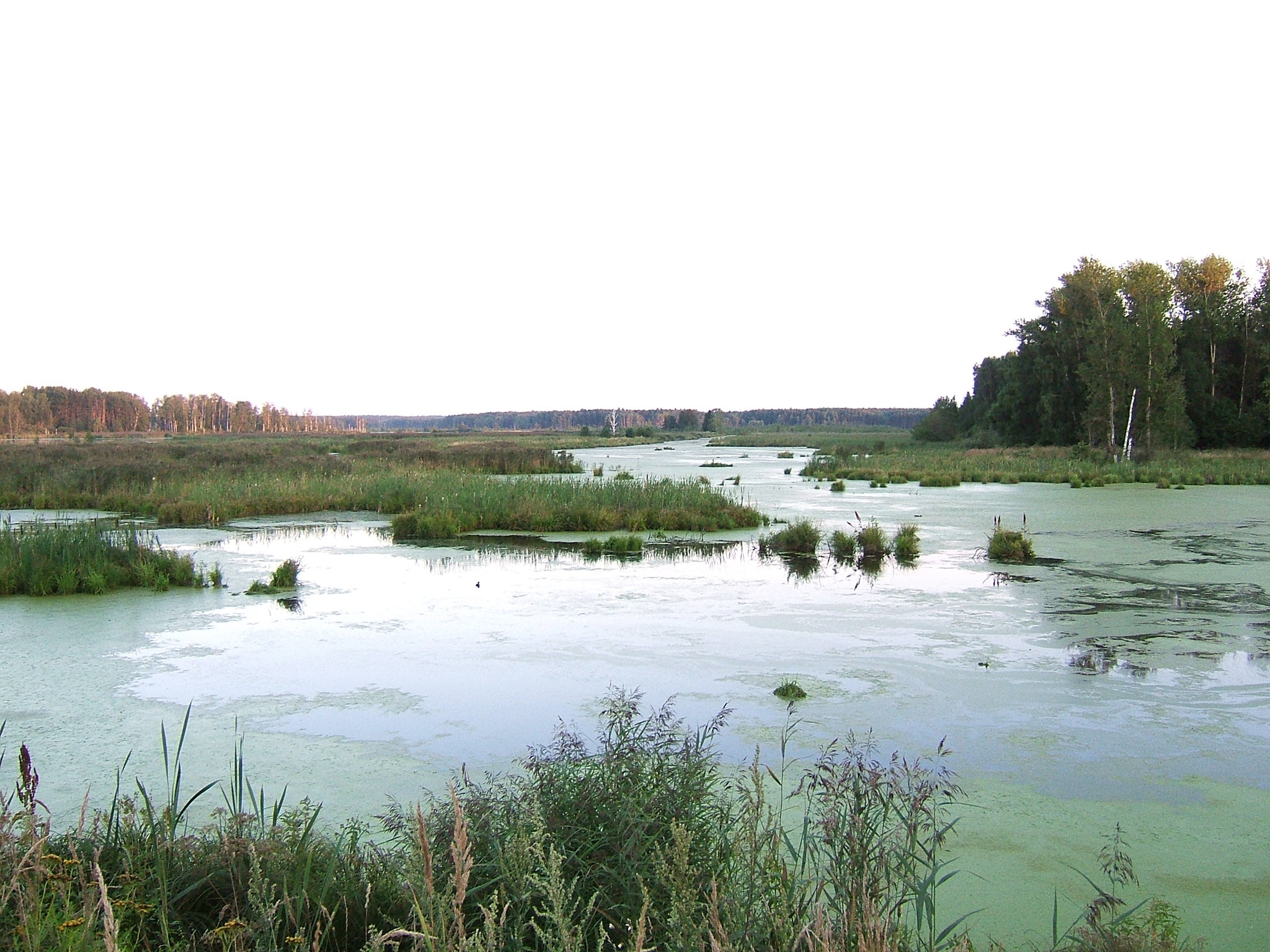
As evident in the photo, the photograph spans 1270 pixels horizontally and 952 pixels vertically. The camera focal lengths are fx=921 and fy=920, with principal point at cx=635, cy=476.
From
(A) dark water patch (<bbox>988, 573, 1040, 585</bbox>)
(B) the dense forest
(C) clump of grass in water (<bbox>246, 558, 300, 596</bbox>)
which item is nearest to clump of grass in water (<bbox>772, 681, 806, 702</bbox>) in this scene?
(A) dark water patch (<bbox>988, 573, 1040, 585</bbox>)

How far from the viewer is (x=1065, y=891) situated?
311 cm

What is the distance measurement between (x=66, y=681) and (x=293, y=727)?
1.89 m

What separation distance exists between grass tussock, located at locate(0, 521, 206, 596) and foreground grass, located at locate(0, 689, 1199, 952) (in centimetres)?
661

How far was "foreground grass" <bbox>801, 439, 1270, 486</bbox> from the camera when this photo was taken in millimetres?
24375

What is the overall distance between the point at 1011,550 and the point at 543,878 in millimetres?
9943

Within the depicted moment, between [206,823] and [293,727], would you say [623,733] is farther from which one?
[293,727]

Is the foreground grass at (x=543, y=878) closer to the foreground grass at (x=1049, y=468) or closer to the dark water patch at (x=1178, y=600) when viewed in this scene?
the dark water patch at (x=1178, y=600)

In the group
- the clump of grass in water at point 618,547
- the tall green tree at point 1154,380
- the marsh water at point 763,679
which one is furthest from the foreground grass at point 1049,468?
the marsh water at point 763,679

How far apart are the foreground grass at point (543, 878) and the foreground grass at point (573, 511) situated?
11.1m

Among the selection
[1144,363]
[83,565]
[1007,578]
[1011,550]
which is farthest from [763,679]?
[1144,363]

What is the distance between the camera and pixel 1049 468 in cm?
2755

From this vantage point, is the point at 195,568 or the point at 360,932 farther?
the point at 195,568

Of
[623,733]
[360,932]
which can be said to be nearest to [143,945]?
[360,932]

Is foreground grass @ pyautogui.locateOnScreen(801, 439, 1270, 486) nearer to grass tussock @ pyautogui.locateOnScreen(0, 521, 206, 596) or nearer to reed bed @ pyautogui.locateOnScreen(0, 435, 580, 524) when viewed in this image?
reed bed @ pyautogui.locateOnScreen(0, 435, 580, 524)
